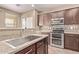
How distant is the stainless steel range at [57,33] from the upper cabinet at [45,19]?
0.28ft

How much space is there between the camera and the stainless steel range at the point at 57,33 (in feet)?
4.58

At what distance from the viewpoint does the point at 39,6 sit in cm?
122

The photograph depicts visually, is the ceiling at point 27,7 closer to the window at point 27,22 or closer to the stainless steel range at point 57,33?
the window at point 27,22

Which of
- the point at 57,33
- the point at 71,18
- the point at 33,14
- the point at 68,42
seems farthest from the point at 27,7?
the point at 68,42

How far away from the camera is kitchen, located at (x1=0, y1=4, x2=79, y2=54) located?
1.14 meters

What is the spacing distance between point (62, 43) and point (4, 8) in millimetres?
1161

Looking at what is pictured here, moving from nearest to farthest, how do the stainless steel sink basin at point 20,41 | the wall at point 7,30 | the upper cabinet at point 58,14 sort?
the wall at point 7,30
the stainless steel sink basin at point 20,41
the upper cabinet at point 58,14

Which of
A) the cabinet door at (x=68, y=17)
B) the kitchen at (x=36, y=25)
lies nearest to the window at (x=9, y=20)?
the kitchen at (x=36, y=25)

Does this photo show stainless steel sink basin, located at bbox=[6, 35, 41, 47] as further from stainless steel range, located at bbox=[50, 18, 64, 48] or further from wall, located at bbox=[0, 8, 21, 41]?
stainless steel range, located at bbox=[50, 18, 64, 48]

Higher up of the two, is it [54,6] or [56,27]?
[54,6]

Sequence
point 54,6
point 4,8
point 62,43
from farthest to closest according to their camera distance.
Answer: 1. point 62,43
2. point 54,6
3. point 4,8

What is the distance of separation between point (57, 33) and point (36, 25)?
0.43 m
